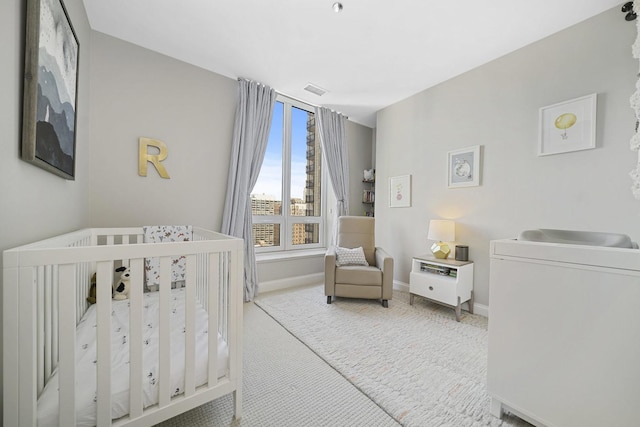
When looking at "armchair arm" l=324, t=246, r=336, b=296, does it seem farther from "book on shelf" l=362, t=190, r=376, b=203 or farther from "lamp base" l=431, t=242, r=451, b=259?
"book on shelf" l=362, t=190, r=376, b=203

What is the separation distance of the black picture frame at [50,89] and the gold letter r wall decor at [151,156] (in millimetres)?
735

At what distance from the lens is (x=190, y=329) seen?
1002 mm

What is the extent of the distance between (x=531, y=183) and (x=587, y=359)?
5.80 feet

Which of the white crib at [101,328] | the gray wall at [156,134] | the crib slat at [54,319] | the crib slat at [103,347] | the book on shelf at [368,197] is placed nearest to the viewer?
the white crib at [101,328]

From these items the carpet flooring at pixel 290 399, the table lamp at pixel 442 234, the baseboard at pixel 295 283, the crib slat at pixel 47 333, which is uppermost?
the table lamp at pixel 442 234

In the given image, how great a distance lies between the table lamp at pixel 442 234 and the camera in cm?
257

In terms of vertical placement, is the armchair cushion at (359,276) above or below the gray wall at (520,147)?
below

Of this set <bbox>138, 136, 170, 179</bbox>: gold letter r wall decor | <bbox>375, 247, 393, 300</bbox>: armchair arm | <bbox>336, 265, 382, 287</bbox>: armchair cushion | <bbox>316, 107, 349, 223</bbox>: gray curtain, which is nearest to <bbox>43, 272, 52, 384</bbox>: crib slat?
<bbox>138, 136, 170, 179</bbox>: gold letter r wall decor

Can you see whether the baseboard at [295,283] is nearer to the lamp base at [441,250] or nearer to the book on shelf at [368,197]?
the lamp base at [441,250]

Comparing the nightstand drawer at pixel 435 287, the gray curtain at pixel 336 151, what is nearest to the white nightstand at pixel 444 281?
the nightstand drawer at pixel 435 287

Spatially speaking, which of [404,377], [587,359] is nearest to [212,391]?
[404,377]

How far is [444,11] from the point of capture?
1830 millimetres

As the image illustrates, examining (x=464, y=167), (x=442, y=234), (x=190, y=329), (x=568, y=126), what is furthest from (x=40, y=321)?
(x=568, y=126)

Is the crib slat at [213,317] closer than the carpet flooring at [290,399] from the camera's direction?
Yes
